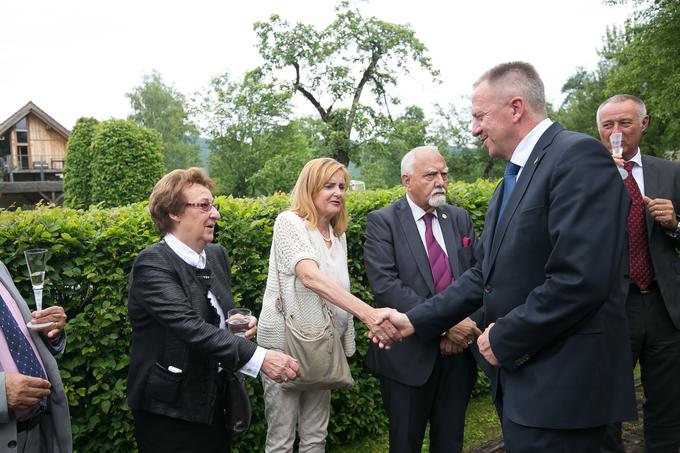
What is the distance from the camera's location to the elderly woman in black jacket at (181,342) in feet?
9.48

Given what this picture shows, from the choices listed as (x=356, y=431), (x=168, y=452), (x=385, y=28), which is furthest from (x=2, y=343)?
(x=385, y=28)

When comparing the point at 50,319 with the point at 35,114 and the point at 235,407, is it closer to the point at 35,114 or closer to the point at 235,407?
the point at 235,407

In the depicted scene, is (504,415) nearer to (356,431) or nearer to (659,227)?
(659,227)

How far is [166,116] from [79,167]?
4044cm

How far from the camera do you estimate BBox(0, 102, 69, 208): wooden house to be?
135ft

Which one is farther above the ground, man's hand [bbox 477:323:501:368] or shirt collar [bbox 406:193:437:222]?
shirt collar [bbox 406:193:437:222]

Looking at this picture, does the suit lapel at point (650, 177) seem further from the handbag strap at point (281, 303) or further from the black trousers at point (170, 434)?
the black trousers at point (170, 434)

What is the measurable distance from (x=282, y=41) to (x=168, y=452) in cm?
3497

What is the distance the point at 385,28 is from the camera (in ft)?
113

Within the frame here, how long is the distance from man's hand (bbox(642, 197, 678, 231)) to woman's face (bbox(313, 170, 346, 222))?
85.5 inches

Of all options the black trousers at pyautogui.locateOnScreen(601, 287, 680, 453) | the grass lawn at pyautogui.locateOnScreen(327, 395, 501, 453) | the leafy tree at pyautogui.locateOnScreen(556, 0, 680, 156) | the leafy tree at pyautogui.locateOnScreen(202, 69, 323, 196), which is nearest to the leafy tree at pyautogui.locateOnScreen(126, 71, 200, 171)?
the leafy tree at pyautogui.locateOnScreen(202, 69, 323, 196)

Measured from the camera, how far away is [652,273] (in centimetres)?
398

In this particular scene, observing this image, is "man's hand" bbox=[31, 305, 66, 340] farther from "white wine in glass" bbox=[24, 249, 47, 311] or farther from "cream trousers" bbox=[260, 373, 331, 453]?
"cream trousers" bbox=[260, 373, 331, 453]

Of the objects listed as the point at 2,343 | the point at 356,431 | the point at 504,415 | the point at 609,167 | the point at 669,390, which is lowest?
the point at 356,431
